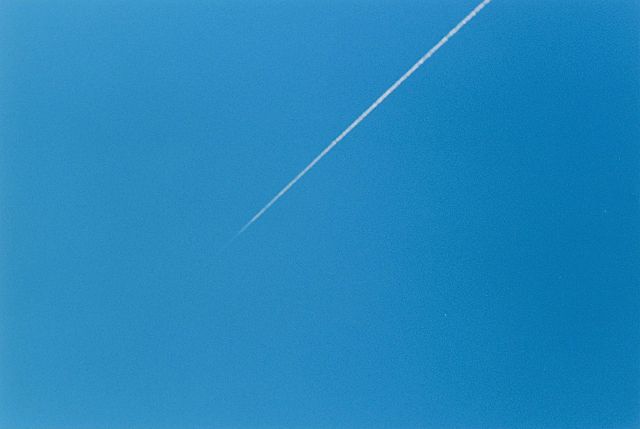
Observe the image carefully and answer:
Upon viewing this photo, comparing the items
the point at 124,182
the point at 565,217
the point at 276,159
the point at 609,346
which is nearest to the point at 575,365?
the point at 609,346

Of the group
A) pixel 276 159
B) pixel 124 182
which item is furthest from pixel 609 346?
pixel 124 182

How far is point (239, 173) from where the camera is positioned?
89 cm

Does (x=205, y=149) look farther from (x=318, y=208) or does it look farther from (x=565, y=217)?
(x=565, y=217)

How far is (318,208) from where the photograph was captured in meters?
0.88

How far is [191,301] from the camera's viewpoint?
2.92 ft

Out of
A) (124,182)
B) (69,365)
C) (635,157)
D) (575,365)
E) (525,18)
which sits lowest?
(575,365)

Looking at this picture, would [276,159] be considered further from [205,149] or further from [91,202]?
[91,202]

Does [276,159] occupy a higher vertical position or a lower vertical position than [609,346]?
higher

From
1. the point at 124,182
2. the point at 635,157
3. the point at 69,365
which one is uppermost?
the point at 124,182

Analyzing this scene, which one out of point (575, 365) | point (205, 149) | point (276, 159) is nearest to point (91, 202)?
point (205, 149)

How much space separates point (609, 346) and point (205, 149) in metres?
0.81

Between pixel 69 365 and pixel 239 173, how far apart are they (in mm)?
468

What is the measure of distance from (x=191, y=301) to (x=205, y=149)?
0.28 metres

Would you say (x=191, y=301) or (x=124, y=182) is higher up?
(x=124, y=182)
